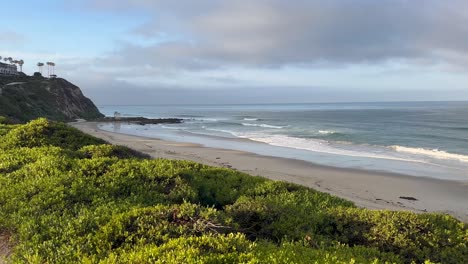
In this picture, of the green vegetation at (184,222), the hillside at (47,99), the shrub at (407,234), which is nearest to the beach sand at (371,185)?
the shrub at (407,234)

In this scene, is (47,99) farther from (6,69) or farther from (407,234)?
(407,234)

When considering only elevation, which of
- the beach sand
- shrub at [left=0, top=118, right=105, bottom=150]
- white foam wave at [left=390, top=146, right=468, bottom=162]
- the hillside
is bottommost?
the beach sand

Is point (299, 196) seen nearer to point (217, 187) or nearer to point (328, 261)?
point (217, 187)

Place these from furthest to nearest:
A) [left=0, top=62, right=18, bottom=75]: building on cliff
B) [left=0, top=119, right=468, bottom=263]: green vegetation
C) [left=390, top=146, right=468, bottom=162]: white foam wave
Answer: [left=0, top=62, right=18, bottom=75]: building on cliff, [left=390, top=146, right=468, bottom=162]: white foam wave, [left=0, top=119, right=468, bottom=263]: green vegetation

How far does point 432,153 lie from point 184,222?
1193 inches

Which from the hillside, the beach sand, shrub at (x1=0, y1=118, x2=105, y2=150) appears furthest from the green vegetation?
the hillside

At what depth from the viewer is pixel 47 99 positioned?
6900cm

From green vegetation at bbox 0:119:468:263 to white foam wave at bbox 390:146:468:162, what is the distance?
2460 cm

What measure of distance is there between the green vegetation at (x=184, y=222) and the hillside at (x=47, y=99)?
4490 centimetres

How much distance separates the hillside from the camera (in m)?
53.7

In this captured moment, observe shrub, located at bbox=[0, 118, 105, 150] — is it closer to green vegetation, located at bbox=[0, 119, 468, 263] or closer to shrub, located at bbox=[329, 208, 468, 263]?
green vegetation, located at bbox=[0, 119, 468, 263]

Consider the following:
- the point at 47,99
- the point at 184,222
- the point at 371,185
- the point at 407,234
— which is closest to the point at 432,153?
the point at 371,185

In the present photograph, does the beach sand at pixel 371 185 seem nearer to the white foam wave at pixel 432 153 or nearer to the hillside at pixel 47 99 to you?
the white foam wave at pixel 432 153

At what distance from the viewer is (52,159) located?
25.5 feet
